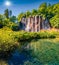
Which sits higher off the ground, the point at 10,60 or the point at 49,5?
the point at 49,5

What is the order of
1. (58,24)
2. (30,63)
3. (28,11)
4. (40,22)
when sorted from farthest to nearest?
1. (28,11)
2. (40,22)
3. (58,24)
4. (30,63)

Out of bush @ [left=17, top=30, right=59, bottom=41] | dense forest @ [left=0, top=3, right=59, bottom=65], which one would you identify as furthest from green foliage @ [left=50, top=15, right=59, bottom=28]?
bush @ [left=17, top=30, right=59, bottom=41]

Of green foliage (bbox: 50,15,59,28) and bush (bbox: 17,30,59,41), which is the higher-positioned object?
green foliage (bbox: 50,15,59,28)

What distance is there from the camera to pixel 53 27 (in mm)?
61719

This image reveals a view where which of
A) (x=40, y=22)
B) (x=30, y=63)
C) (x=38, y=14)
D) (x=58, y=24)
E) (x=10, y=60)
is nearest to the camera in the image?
(x=30, y=63)

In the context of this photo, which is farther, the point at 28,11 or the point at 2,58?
the point at 28,11

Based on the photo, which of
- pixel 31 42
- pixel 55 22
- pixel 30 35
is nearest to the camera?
pixel 31 42

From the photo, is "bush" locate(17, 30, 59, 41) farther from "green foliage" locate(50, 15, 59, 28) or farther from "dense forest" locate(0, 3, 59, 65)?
"green foliage" locate(50, 15, 59, 28)

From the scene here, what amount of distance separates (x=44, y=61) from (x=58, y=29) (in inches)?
1669

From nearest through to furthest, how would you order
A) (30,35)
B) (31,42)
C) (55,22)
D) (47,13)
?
(31,42) → (30,35) → (55,22) → (47,13)

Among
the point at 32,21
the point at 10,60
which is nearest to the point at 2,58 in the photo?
the point at 10,60

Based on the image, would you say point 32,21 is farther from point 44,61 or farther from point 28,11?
point 44,61

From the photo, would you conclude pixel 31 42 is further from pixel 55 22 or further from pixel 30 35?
pixel 55 22

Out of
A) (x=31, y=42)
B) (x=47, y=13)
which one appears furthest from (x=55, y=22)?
(x=31, y=42)
